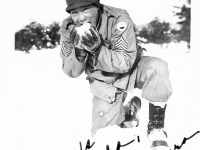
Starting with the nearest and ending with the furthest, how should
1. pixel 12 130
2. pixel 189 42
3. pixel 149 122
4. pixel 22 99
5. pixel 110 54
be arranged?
pixel 110 54
pixel 149 122
pixel 12 130
pixel 22 99
pixel 189 42

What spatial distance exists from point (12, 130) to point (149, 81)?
61cm

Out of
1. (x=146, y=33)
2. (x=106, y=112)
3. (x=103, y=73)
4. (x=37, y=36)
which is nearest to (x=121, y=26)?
(x=103, y=73)

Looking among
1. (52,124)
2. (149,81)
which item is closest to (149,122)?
(149,81)

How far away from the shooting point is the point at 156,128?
112 centimetres

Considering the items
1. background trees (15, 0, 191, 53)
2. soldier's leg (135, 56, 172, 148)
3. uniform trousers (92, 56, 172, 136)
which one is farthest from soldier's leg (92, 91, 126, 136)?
background trees (15, 0, 191, 53)

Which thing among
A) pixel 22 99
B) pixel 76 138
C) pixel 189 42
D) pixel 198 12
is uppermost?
pixel 198 12

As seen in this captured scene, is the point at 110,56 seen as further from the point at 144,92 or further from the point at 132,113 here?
the point at 132,113

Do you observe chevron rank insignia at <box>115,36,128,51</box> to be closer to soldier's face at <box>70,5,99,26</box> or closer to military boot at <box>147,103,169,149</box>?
soldier's face at <box>70,5,99,26</box>

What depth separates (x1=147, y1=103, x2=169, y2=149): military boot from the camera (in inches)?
42.6

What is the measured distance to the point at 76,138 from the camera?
1180 millimetres

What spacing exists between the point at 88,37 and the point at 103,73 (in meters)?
0.24

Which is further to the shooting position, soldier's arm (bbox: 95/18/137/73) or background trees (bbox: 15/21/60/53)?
background trees (bbox: 15/21/60/53)

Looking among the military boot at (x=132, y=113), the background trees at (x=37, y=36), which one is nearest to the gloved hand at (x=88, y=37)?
the military boot at (x=132, y=113)

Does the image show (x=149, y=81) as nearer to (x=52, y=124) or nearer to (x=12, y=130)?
(x=52, y=124)
